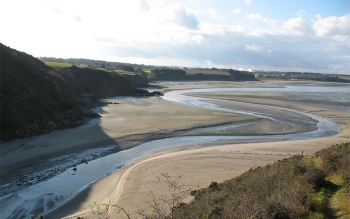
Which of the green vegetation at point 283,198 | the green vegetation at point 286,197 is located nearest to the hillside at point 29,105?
the green vegetation at point 283,198

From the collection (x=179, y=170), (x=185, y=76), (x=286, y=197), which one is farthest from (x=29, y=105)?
(x=185, y=76)

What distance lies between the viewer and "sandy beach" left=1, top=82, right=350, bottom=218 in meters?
11.5

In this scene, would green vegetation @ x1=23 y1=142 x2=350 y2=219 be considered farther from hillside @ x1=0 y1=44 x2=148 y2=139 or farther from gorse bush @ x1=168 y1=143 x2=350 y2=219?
hillside @ x1=0 y1=44 x2=148 y2=139

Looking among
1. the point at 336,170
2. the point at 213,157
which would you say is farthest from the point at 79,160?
the point at 336,170

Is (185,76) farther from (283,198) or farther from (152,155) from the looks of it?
(283,198)

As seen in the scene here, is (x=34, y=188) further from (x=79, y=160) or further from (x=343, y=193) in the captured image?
(x=343, y=193)

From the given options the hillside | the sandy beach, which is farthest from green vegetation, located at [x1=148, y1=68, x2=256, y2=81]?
the sandy beach

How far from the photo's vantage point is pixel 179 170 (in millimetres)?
14344

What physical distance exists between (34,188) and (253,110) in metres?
30.8

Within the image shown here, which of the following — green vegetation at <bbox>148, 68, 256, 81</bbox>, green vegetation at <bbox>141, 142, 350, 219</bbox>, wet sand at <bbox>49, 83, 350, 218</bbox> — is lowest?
wet sand at <bbox>49, 83, 350, 218</bbox>

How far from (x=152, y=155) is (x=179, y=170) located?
373 cm

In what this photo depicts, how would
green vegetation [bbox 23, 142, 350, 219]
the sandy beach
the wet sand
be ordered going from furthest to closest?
the sandy beach
the wet sand
green vegetation [bbox 23, 142, 350, 219]

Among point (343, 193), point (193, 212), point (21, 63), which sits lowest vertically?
point (193, 212)

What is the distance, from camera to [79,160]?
16.1m
